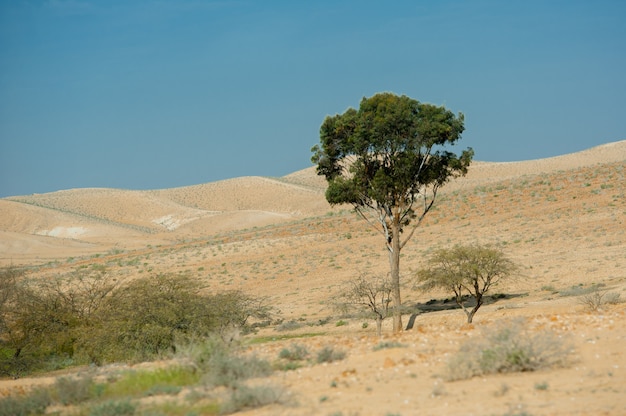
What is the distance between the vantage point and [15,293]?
92.5 feet

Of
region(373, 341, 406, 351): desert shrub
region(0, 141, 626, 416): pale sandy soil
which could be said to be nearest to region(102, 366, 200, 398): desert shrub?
region(0, 141, 626, 416): pale sandy soil

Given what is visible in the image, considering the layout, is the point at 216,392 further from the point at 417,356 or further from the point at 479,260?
the point at 479,260

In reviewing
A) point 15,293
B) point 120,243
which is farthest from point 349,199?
point 120,243

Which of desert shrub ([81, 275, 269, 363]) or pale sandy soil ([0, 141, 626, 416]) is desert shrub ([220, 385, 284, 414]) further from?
desert shrub ([81, 275, 269, 363])

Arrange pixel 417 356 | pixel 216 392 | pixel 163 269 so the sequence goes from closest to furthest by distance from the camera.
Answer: pixel 216 392 → pixel 417 356 → pixel 163 269

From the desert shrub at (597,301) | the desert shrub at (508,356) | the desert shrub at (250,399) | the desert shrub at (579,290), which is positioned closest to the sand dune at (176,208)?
the desert shrub at (579,290)

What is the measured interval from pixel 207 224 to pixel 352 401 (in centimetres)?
10072

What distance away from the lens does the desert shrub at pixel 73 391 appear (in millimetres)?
12453

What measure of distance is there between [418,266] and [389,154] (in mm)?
17974

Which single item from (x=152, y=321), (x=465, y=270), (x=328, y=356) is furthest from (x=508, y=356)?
(x=465, y=270)

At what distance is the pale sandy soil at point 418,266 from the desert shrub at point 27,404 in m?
2.59

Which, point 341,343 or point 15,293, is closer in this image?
point 341,343

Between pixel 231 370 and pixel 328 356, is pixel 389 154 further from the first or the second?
pixel 231 370

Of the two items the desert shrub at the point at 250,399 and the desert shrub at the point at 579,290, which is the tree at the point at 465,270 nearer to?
the desert shrub at the point at 579,290
